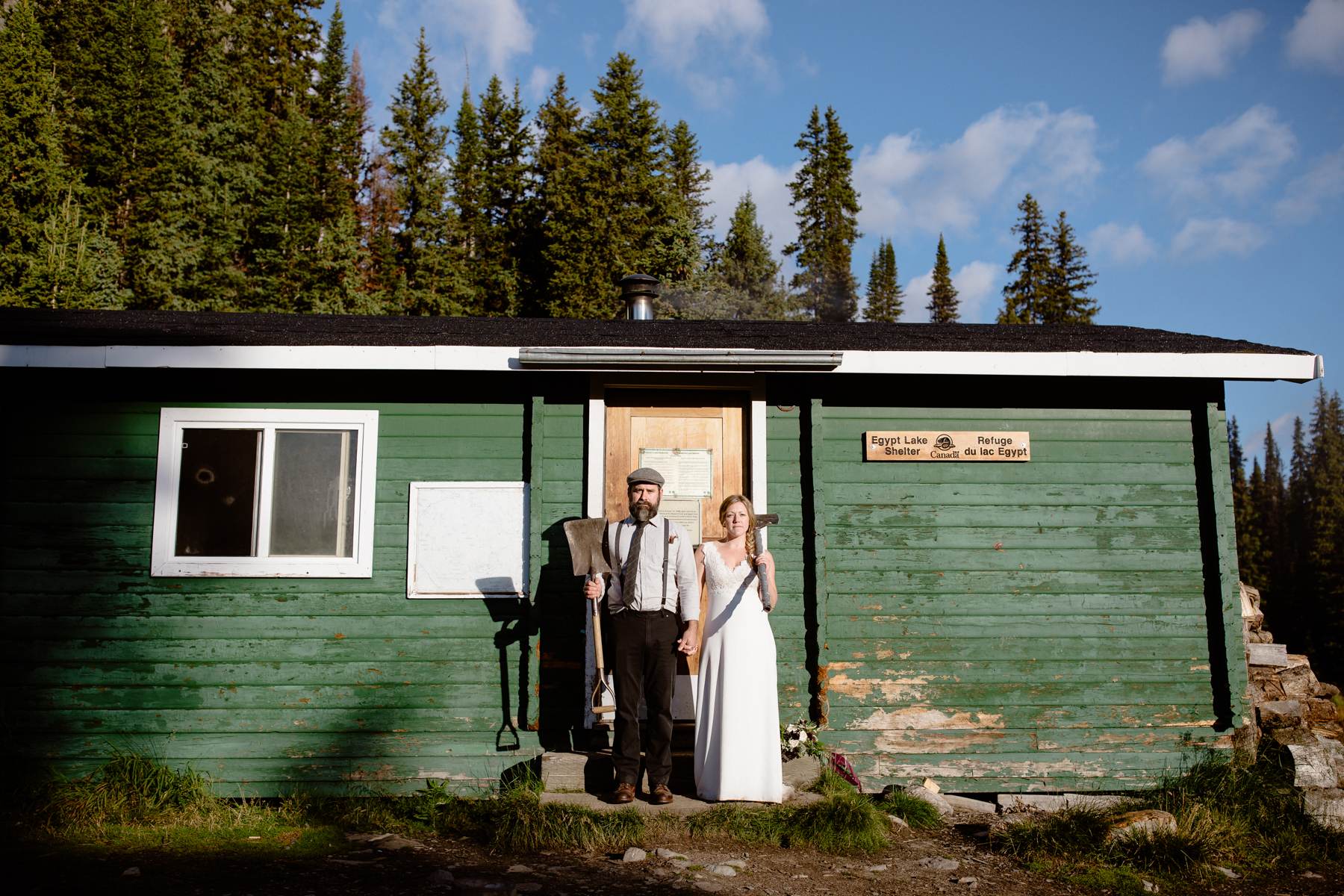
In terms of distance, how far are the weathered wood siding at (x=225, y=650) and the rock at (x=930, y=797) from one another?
7.72 ft

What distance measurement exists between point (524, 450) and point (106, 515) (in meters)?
2.86

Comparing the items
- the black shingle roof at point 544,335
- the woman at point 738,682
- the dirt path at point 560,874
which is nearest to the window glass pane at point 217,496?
the black shingle roof at point 544,335

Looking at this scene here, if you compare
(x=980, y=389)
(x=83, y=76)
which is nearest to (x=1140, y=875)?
(x=980, y=389)

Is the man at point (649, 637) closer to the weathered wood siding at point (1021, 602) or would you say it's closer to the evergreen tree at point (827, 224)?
the weathered wood siding at point (1021, 602)

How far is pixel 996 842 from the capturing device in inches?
200

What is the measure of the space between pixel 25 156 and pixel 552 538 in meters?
22.7

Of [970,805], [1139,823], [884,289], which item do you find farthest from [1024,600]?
[884,289]

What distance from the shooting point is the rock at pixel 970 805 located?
5879mm

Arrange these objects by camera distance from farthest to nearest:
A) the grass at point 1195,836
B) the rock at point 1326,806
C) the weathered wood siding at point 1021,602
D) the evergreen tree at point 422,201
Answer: the evergreen tree at point 422,201, the weathered wood siding at point 1021,602, the rock at point 1326,806, the grass at point 1195,836

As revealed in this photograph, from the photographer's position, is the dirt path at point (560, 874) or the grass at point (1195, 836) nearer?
the dirt path at point (560, 874)

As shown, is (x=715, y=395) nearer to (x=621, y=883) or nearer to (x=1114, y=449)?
(x=1114, y=449)

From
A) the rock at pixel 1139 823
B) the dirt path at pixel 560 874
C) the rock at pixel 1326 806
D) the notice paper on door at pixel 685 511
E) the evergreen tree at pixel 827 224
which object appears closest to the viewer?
the dirt path at pixel 560 874

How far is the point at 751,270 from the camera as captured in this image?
38.4 metres

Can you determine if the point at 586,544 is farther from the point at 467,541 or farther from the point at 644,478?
the point at 467,541
